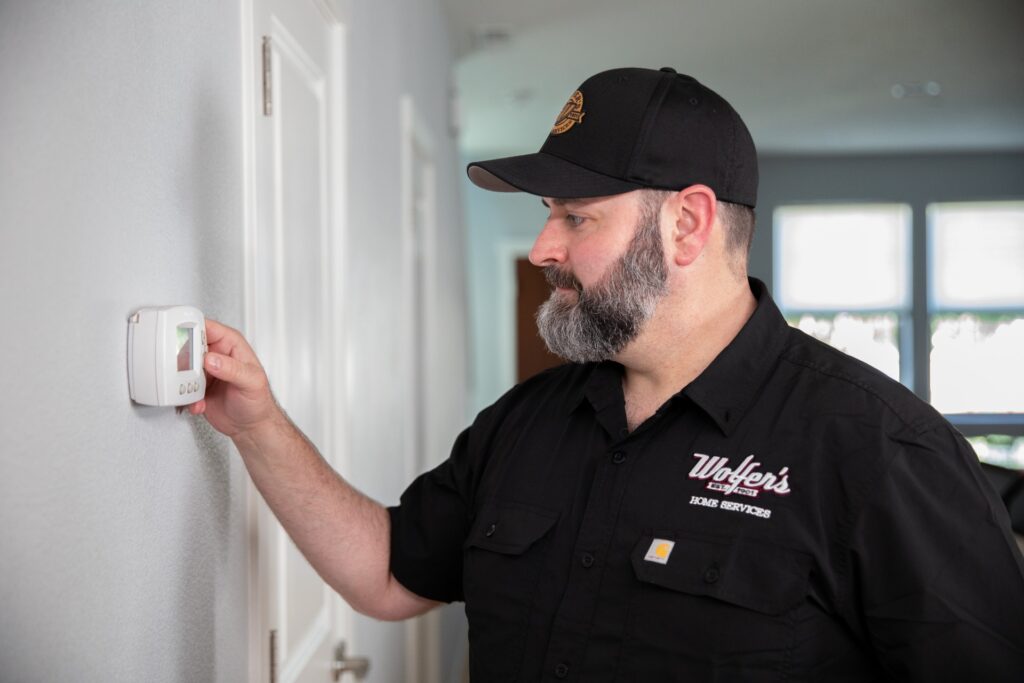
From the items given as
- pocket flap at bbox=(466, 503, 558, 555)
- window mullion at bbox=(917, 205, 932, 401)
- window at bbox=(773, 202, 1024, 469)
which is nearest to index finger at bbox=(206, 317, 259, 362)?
pocket flap at bbox=(466, 503, 558, 555)

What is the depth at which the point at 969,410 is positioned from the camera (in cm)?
853

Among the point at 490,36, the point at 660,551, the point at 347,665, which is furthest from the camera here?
the point at 490,36

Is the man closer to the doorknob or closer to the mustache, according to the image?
the mustache

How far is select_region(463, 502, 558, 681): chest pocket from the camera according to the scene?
1289 millimetres

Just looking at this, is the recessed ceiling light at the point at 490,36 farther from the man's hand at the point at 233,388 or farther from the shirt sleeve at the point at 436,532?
the man's hand at the point at 233,388

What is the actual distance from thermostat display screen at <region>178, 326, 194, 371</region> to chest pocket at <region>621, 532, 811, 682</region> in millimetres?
581

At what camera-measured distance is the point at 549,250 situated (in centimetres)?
138

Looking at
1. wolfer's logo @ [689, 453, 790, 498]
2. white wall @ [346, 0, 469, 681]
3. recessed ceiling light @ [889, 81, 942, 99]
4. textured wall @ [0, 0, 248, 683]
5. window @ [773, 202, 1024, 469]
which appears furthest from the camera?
window @ [773, 202, 1024, 469]

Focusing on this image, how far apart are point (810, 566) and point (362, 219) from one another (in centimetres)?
147

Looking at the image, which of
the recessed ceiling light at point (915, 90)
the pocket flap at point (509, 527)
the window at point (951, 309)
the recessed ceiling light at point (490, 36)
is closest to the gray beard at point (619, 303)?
the pocket flap at point (509, 527)

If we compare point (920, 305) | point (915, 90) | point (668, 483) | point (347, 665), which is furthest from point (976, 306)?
point (668, 483)

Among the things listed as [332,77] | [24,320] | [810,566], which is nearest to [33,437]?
[24,320]

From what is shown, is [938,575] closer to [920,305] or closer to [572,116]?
[572,116]

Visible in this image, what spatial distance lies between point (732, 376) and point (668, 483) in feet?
0.55
